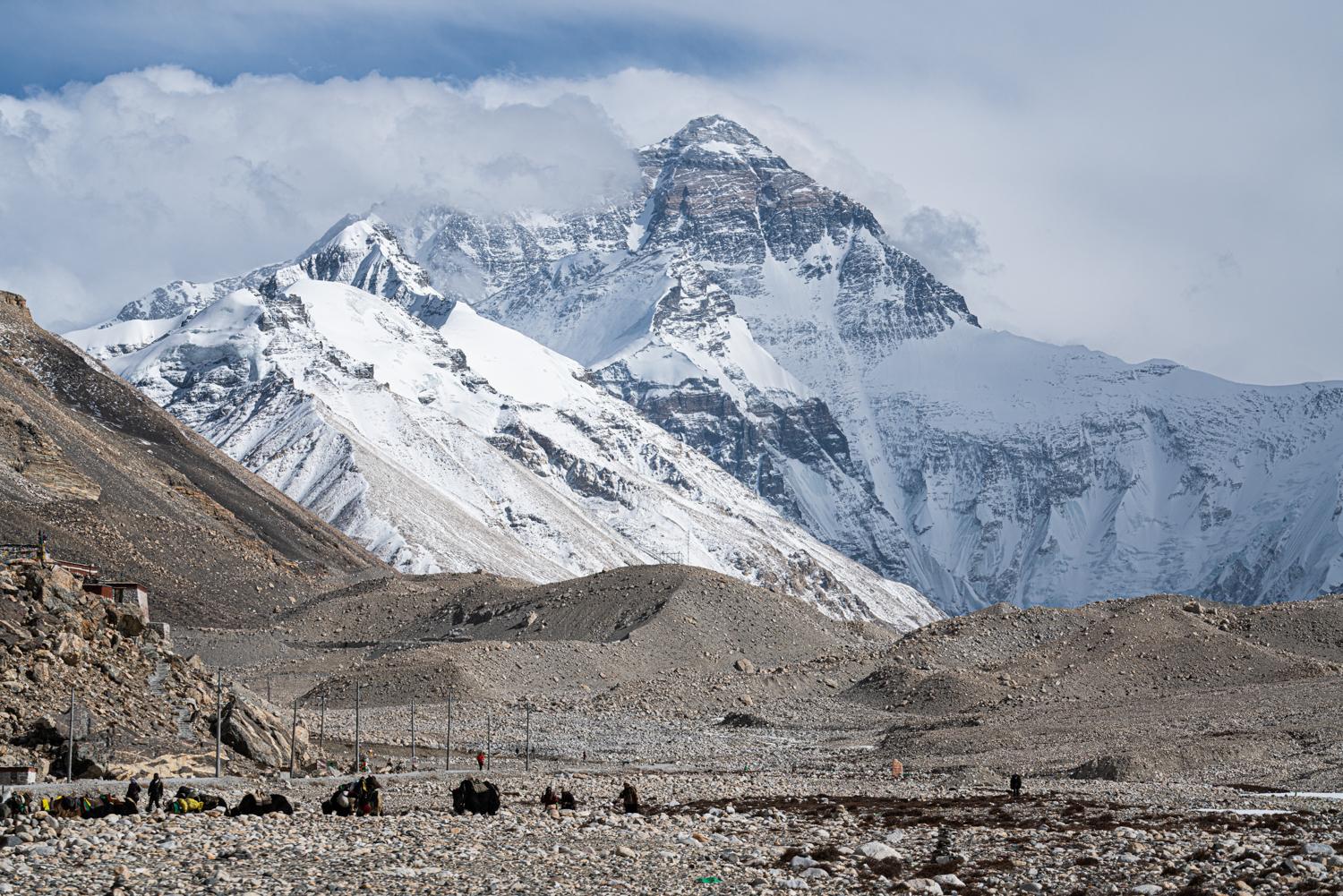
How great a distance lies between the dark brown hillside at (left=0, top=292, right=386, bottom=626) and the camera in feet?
464

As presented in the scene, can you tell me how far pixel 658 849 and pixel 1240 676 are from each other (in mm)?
66795

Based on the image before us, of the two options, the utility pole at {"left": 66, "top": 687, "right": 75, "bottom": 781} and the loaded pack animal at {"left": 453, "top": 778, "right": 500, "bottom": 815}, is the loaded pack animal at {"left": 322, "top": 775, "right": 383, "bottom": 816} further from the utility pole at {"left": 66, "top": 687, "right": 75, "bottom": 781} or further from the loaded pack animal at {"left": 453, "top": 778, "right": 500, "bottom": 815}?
the utility pole at {"left": 66, "top": 687, "right": 75, "bottom": 781}

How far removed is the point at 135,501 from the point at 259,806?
11853 centimetres

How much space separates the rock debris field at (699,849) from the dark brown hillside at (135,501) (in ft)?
301

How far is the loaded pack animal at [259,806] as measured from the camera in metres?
43.4

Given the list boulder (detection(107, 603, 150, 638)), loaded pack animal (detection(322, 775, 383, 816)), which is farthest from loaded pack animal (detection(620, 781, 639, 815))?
boulder (detection(107, 603, 150, 638))

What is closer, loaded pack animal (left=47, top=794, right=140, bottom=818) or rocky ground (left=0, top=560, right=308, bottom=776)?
loaded pack animal (left=47, top=794, right=140, bottom=818)

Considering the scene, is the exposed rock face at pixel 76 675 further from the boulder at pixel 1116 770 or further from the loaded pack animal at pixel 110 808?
the boulder at pixel 1116 770

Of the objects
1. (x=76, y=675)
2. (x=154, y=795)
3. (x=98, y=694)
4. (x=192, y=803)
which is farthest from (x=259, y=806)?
(x=76, y=675)

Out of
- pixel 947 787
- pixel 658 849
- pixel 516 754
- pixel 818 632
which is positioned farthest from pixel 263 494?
pixel 658 849

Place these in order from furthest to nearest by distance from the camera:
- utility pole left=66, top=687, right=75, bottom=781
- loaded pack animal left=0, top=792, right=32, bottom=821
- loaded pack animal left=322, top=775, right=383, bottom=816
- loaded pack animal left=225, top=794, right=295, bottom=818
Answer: utility pole left=66, top=687, right=75, bottom=781 < loaded pack animal left=322, top=775, right=383, bottom=816 < loaded pack animal left=225, top=794, right=295, bottom=818 < loaded pack animal left=0, top=792, right=32, bottom=821

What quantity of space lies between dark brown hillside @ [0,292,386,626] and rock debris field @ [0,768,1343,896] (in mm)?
91767

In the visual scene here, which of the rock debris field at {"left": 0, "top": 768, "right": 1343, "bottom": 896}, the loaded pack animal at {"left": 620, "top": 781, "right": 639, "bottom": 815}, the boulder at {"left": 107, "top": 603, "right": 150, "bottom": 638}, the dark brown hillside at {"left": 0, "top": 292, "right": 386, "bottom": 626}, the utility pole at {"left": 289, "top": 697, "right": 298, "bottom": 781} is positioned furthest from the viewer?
the dark brown hillside at {"left": 0, "top": 292, "right": 386, "bottom": 626}

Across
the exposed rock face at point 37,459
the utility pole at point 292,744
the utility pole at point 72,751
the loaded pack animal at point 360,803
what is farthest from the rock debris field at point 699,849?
the exposed rock face at point 37,459
